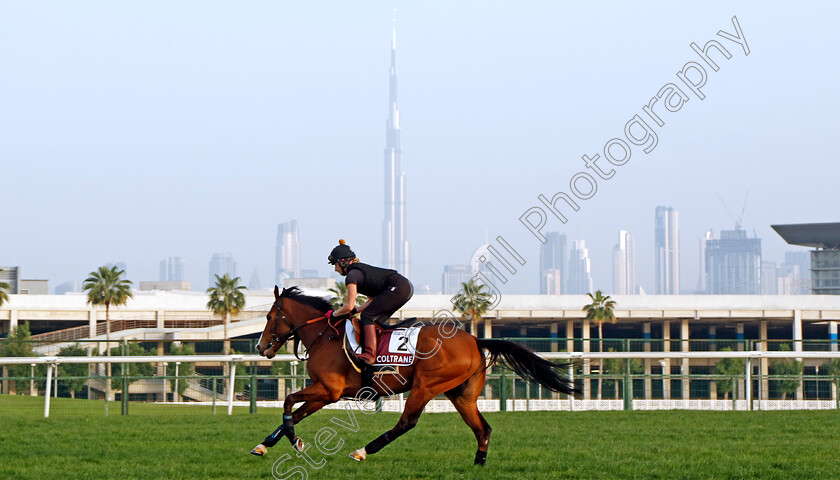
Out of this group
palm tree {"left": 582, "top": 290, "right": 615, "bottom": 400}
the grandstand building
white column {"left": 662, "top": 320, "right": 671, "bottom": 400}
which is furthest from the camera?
the grandstand building

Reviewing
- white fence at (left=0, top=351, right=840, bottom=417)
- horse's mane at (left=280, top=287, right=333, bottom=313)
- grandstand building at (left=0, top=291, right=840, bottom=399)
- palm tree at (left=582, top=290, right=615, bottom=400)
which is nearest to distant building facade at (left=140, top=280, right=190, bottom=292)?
grandstand building at (left=0, top=291, right=840, bottom=399)

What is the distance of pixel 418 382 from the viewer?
344 inches

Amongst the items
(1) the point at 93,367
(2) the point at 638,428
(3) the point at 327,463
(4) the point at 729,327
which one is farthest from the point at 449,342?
(4) the point at 729,327

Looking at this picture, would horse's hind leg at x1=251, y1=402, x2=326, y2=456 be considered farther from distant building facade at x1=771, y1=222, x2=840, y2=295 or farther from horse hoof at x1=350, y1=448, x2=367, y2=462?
distant building facade at x1=771, y1=222, x2=840, y2=295

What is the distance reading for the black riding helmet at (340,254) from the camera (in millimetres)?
9125

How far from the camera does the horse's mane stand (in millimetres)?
9508

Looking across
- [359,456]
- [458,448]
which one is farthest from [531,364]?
[359,456]

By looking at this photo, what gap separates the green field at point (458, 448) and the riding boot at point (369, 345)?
0.90m

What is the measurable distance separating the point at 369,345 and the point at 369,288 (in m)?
0.60

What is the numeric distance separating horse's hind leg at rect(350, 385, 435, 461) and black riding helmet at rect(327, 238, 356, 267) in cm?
138

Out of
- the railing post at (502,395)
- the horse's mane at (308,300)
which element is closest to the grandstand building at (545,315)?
the railing post at (502,395)

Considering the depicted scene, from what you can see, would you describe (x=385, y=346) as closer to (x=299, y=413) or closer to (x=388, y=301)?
(x=388, y=301)

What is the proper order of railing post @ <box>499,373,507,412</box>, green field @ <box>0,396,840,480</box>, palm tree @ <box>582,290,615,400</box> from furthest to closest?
palm tree @ <box>582,290,615,400</box> < railing post @ <box>499,373,507,412</box> < green field @ <box>0,396,840,480</box>

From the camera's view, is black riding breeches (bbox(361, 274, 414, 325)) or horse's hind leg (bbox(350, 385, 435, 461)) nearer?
horse's hind leg (bbox(350, 385, 435, 461))
